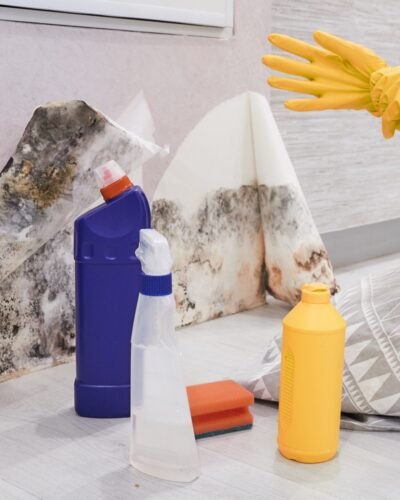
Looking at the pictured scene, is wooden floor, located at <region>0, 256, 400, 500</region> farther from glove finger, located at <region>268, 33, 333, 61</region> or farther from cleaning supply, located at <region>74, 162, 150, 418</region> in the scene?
glove finger, located at <region>268, 33, 333, 61</region>

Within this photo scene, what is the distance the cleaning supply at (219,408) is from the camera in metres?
1.05

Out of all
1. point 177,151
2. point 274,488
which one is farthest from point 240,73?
point 274,488

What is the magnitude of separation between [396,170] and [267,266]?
826 mm

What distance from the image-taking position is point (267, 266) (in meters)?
1.68

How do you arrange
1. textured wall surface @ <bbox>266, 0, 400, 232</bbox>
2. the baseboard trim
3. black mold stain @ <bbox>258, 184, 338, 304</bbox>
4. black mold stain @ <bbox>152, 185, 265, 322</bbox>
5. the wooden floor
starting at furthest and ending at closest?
the baseboard trim < textured wall surface @ <bbox>266, 0, 400, 232</bbox> < black mold stain @ <bbox>258, 184, 338, 304</bbox> < black mold stain @ <bbox>152, 185, 265, 322</bbox> < the wooden floor

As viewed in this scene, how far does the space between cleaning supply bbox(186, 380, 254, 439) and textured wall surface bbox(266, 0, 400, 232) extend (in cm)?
92

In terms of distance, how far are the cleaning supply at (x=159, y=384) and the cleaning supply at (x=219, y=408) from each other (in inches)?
4.2

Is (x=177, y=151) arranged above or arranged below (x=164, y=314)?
above

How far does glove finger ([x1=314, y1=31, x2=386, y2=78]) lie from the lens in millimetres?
1074

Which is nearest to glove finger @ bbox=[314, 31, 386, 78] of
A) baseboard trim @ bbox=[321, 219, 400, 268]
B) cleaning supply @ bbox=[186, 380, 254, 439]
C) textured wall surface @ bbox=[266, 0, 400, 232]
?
cleaning supply @ bbox=[186, 380, 254, 439]

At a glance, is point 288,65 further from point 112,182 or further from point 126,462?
point 126,462

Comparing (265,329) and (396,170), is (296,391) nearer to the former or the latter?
(265,329)

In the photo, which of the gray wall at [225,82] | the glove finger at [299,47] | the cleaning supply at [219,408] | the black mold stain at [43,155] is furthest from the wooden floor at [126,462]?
the glove finger at [299,47]

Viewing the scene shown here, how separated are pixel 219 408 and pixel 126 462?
154 millimetres
